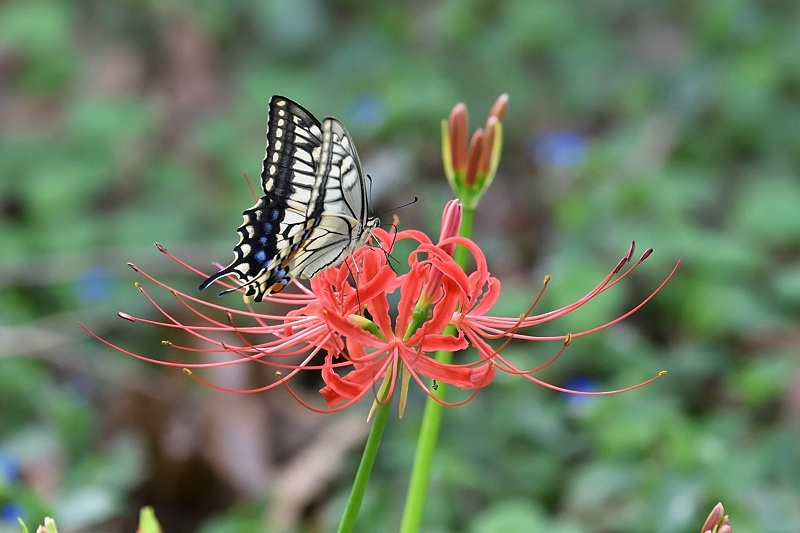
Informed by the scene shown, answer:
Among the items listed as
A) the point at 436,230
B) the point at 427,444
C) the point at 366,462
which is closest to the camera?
the point at 366,462

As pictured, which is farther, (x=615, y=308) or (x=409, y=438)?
(x=615, y=308)

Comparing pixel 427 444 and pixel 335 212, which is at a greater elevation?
pixel 335 212

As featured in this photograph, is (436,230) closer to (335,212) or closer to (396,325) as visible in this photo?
(335,212)

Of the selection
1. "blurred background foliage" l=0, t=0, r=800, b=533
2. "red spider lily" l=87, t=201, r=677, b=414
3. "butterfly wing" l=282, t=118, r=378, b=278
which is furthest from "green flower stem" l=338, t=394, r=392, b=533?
"blurred background foliage" l=0, t=0, r=800, b=533

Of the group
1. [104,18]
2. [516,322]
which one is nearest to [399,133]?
[104,18]

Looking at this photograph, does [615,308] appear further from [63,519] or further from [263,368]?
[63,519]

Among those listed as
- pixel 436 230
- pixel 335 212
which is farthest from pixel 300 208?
pixel 436 230

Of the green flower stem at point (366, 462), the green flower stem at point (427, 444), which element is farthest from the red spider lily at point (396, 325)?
the green flower stem at point (427, 444)
